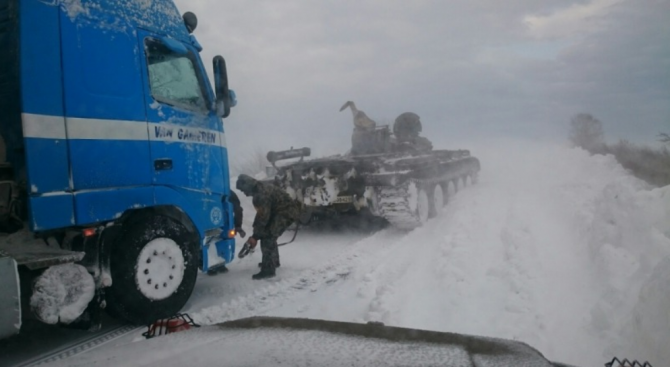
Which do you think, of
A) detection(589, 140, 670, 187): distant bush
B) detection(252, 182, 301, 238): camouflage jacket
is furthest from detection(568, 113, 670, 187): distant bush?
detection(252, 182, 301, 238): camouflage jacket

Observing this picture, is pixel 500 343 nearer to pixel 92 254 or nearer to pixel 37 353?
pixel 92 254

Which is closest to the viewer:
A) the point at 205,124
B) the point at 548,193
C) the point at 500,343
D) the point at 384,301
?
the point at 500,343

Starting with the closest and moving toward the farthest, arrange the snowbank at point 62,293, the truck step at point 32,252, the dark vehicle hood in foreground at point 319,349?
the dark vehicle hood in foreground at point 319,349, the truck step at point 32,252, the snowbank at point 62,293

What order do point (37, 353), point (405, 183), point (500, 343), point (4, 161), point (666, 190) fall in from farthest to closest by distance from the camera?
point (405, 183)
point (666, 190)
point (4, 161)
point (37, 353)
point (500, 343)

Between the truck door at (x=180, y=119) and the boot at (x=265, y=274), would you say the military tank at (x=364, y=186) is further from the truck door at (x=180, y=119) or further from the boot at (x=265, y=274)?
the truck door at (x=180, y=119)

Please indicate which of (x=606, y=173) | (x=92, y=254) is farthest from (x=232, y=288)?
(x=606, y=173)

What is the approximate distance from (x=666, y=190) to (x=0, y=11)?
21.8 ft

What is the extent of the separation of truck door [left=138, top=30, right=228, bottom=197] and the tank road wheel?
524 cm

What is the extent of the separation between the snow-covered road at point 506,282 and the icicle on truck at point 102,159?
2.87ft

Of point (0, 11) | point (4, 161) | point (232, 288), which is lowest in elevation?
point (232, 288)

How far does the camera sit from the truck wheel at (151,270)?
383cm

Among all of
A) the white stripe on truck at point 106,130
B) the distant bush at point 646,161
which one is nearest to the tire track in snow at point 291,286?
the white stripe on truck at point 106,130

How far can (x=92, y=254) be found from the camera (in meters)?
3.72

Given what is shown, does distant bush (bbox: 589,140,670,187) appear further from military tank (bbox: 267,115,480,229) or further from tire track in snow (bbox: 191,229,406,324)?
tire track in snow (bbox: 191,229,406,324)
